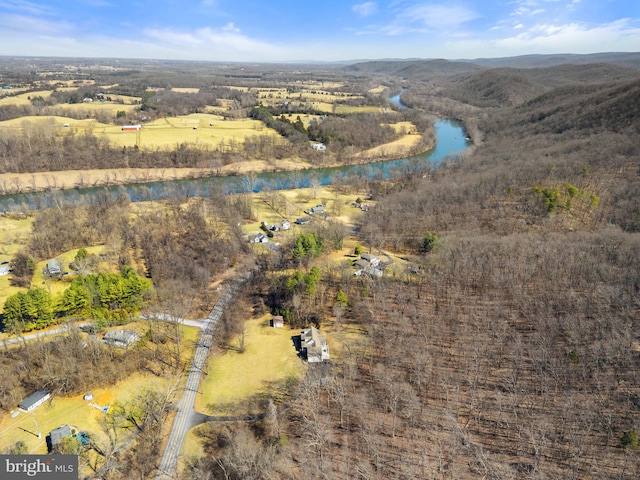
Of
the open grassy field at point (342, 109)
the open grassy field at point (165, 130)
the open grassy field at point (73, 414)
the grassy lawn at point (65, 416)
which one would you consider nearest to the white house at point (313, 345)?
the open grassy field at point (73, 414)

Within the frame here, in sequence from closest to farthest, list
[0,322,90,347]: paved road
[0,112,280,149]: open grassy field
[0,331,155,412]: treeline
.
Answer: [0,331,155,412]: treeline < [0,322,90,347]: paved road < [0,112,280,149]: open grassy field

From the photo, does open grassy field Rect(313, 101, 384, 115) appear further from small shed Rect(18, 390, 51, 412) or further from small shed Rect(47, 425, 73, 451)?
small shed Rect(47, 425, 73, 451)

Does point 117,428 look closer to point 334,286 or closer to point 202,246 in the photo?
point 334,286

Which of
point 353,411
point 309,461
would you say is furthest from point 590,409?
point 309,461

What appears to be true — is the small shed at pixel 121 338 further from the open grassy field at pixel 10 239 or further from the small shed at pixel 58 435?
the open grassy field at pixel 10 239

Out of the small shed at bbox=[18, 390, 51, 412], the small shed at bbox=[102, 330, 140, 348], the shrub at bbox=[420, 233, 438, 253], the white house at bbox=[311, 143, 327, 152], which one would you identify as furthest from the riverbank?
the small shed at bbox=[18, 390, 51, 412]

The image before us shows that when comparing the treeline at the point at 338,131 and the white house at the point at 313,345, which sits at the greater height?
the treeline at the point at 338,131
